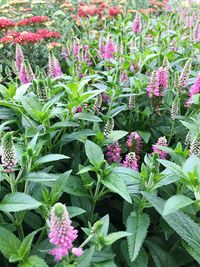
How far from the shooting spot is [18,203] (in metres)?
1.29

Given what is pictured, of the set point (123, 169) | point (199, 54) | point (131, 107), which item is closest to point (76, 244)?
point (123, 169)

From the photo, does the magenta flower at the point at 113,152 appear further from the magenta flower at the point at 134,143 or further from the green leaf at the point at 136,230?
the green leaf at the point at 136,230

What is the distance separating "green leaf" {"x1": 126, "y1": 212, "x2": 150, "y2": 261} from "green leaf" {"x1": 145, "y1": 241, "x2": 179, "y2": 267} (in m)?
0.24

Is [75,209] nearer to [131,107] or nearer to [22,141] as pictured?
[22,141]

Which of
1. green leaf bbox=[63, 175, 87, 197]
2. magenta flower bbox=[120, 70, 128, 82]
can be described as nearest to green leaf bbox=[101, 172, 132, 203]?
green leaf bbox=[63, 175, 87, 197]

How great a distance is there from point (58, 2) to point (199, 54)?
3557mm

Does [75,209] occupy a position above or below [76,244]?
above

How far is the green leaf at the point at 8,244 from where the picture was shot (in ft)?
4.11

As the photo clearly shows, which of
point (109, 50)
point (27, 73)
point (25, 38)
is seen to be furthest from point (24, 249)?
point (25, 38)

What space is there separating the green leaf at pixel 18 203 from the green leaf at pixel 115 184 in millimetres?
311

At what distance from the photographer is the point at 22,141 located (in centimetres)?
175

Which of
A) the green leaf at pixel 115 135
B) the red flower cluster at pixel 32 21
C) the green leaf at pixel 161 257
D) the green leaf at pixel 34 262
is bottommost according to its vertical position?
the green leaf at pixel 161 257

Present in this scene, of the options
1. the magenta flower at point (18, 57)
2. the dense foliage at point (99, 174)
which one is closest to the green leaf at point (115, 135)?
the dense foliage at point (99, 174)

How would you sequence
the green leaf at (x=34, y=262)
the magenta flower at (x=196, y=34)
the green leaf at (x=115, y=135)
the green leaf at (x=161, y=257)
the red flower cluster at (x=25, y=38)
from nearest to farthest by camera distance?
the green leaf at (x=34, y=262) < the green leaf at (x=161, y=257) < the green leaf at (x=115, y=135) < the magenta flower at (x=196, y=34) < the red flower cluster at (x=25, y=38)
